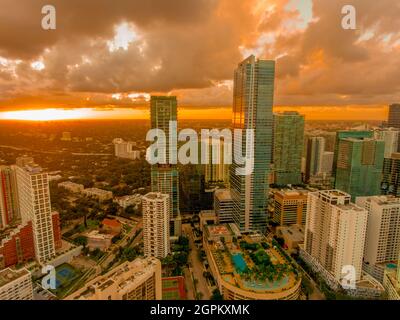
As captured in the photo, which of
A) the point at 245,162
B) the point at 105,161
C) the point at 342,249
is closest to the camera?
the point at 342,249

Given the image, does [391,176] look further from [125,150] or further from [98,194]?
[98,194]

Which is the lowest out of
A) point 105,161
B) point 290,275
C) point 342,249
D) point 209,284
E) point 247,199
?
point 209,284

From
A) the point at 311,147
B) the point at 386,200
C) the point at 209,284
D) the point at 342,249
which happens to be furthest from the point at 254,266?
the point at 311,147

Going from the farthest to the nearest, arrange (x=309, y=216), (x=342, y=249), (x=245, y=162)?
(x=245, y=162) → (x=309, y=216) → (x=342, y=249)

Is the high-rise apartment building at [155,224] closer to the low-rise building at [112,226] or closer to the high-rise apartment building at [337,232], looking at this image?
the low-rise building at [112,226]

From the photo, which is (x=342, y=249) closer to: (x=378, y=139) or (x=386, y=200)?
(x=386, y=200)

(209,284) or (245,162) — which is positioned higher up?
(245,162)

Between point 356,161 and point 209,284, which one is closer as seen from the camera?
point 209,284
